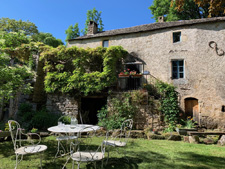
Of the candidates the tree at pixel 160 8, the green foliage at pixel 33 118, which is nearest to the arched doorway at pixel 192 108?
the green foliage at pixel 33 118

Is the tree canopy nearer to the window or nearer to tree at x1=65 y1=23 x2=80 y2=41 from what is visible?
the window

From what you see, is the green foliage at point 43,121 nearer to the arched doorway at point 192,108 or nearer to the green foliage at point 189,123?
the green foliage at point 189,123

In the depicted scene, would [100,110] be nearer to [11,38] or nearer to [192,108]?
[192,108]

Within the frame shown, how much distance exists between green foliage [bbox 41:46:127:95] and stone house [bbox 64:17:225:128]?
1.94 m

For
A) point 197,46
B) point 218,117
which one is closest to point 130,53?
point 197,46

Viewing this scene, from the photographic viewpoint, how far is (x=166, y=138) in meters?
6.18

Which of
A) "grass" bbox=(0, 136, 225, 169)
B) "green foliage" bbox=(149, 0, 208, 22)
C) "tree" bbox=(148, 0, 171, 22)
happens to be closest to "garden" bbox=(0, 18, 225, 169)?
"grass" bbox=(0, 136, 225, 169)

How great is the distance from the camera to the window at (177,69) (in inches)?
371

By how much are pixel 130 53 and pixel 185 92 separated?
435 cm

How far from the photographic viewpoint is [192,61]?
29.9 feet

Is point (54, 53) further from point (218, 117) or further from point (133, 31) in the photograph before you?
point (218, 117)

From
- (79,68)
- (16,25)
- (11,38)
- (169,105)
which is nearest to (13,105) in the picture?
(79,68)

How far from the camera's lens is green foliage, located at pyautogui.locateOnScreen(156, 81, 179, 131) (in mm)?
7722

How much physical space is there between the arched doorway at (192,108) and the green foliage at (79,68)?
14.7ft
